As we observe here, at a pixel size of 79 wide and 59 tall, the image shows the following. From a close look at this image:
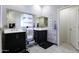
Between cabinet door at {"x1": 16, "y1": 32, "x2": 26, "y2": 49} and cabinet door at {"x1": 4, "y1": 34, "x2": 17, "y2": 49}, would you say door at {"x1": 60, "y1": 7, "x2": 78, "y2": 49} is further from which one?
cabinet door at {"x1": 4, "y1": 34, "x2": 17, "y2": 49}

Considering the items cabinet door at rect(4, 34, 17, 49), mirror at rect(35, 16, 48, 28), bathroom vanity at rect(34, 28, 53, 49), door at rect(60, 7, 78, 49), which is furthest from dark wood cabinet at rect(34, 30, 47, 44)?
door at rect(60, 7, 78, 49)

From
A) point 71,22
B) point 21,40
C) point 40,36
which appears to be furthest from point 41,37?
point 71,22

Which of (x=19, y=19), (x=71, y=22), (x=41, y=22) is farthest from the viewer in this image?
(x=71, y=22)

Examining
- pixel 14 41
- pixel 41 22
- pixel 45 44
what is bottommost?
pixel 45 44

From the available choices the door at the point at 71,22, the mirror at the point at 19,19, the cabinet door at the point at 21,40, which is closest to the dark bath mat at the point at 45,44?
the cabinet door at the point at 21,40

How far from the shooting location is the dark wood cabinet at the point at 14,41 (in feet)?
5.73

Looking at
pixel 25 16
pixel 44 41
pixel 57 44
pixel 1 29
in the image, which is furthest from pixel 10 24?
pixel 57 44

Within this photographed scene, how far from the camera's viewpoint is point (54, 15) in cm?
207

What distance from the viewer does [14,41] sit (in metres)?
1.83

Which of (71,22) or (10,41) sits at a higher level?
(71,22)

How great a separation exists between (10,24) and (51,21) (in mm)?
1061

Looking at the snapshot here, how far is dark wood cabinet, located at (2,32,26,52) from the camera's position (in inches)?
68.8

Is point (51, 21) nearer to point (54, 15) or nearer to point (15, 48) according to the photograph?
point (54, 15)

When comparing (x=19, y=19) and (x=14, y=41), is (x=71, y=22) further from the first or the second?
(x=14, y=41)
